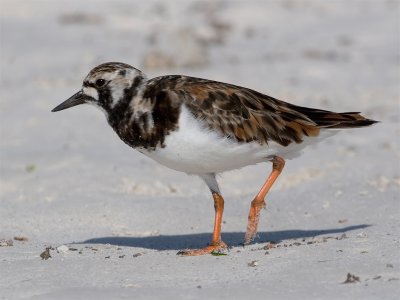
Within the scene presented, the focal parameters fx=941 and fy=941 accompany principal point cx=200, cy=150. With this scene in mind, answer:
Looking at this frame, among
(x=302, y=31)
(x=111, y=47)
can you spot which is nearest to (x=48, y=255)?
(x=111, y=47)

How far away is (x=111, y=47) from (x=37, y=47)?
1570mm

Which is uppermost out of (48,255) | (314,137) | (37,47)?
(37,47)

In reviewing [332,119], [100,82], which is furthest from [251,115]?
[100,82]

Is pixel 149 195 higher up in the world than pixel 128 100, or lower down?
lower down

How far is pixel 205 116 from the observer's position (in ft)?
23.2

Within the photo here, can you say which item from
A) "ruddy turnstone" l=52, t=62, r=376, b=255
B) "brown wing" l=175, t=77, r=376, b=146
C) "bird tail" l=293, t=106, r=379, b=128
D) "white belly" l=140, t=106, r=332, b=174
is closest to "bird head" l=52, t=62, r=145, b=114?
"ruddy turnstone" l=52, t=62, r=376, b=255

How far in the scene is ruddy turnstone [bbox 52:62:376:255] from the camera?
699cm

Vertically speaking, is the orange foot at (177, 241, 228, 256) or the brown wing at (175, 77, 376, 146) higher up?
the brown wing at (175, 77, 376, 146)

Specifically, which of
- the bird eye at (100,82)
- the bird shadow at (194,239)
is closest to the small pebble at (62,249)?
the bird shadow at (194,239)

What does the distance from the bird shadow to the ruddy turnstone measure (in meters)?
0.65

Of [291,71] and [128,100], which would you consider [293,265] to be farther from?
[291,71]

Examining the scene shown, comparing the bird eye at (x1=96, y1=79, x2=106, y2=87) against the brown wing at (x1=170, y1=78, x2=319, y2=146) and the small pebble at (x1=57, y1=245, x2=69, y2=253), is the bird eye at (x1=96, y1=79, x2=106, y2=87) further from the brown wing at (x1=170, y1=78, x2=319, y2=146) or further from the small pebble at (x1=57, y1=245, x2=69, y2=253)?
the small pebble at (x1=57, y1=245, x2=69, y2=253)

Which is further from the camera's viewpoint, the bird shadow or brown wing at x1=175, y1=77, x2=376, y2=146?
the bird shadow

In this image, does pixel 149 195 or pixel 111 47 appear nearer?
pixel 149 195
